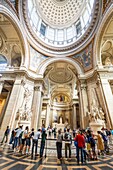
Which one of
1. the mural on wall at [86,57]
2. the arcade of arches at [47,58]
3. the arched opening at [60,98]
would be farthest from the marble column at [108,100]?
the arched opening at [60,98]

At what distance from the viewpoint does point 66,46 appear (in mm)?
15555

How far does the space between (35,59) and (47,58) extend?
6.88 ft

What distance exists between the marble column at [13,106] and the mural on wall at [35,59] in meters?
Answer: 3.37

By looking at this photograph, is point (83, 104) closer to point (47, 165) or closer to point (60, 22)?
point (47, 165)

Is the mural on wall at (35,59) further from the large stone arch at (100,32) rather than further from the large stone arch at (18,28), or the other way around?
the large stone arch at (100,32)

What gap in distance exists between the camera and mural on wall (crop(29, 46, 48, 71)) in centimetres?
1357

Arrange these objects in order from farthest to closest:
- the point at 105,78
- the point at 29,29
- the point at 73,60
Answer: the point at 73,60, the point at 29,29, the point at 105,78

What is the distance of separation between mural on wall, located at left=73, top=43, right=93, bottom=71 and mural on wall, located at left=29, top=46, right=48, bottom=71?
5384mm

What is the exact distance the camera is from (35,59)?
557 inches

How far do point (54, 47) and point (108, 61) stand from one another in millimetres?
8697

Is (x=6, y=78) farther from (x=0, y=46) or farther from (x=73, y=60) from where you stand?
(x=73, y=60)

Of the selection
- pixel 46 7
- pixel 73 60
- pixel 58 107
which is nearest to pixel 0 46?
pixel 73 60

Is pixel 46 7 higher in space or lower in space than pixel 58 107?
higher

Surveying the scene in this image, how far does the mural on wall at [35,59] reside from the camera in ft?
44.5
